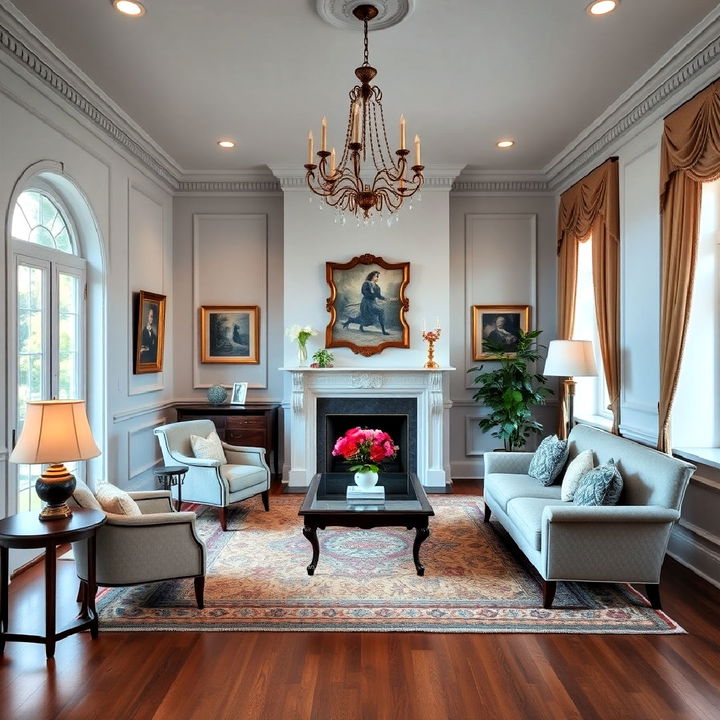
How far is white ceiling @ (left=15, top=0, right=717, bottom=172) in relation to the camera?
11.0ft

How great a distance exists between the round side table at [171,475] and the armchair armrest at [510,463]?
2572mm

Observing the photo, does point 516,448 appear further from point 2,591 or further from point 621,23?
point 2,591

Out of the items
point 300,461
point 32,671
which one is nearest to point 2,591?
point 32,671

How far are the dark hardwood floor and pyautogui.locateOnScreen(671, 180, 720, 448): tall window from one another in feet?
4.69

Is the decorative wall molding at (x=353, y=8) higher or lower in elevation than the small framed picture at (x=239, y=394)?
higher

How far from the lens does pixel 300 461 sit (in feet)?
20.2

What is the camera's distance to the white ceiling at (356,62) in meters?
3.35

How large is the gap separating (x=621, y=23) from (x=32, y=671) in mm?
4743

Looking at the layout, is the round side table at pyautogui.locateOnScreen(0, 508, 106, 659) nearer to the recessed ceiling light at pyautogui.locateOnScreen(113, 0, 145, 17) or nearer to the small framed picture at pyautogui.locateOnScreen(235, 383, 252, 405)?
the recessed ceiling light at pyautogui.locateOnScreen(113, 0, 145, 17)

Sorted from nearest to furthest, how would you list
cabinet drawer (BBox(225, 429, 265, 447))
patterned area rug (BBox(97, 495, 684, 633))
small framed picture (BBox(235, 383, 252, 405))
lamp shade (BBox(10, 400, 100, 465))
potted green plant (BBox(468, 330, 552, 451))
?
lamp shade (BBox(10, 400, 100, 465)) → patterned area rug (BBox(97, 495, 684, 633)) → potted green plant (BBox(468, 330, 552, 451)) → cabinet drawer (BBox(225, 429, 265, 447)) → small framed picture (BBox(235, 383, 252, 405))

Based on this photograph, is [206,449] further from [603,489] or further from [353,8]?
[353,8]

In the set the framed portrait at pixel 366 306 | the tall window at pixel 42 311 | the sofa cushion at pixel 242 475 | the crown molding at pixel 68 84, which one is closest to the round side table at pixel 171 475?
Answer: the sofa cushion at pixel 242 475

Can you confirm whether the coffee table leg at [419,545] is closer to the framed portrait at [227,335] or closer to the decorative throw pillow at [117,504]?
the decorative throw pillow at [117,504]

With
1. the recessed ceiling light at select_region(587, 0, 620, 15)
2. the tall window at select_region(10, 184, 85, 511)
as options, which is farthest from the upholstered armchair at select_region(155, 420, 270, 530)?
the recessed ceiling light at select_region(587, 0, 620, 15)
